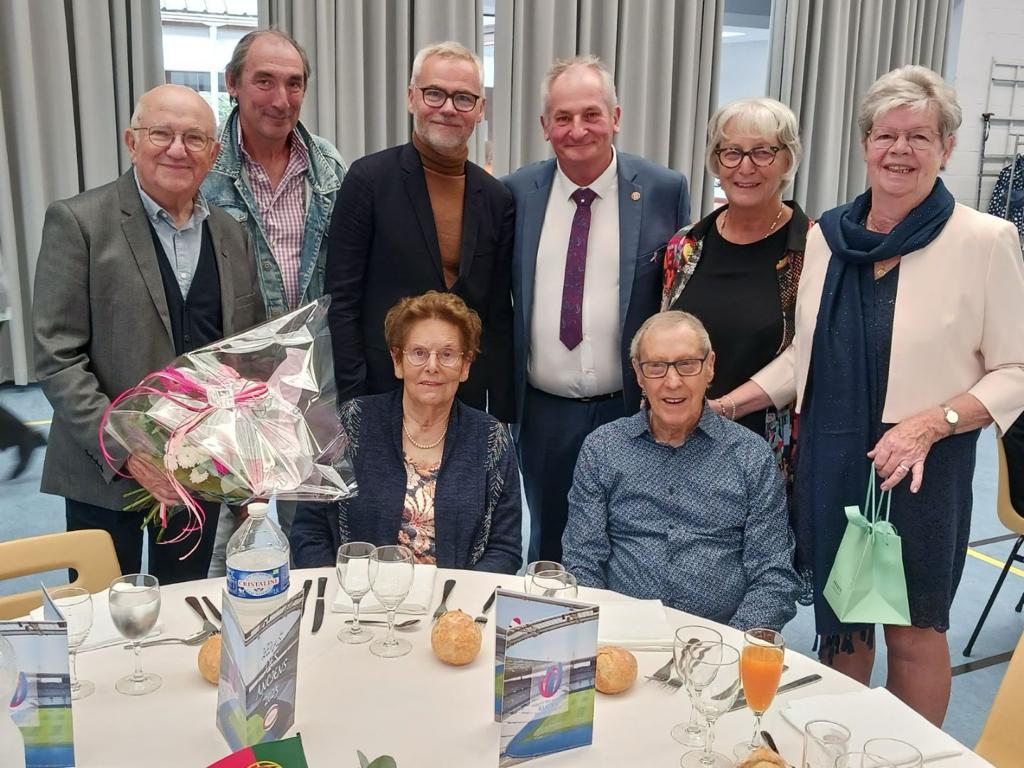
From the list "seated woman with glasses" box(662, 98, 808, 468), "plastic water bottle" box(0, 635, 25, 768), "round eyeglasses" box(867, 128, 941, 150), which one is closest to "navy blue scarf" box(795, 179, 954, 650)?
"round eyeglasses" box(867, 128, 941, 150)

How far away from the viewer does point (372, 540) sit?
2.32 m

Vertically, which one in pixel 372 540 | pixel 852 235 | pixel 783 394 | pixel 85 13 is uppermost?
pixel 85 13

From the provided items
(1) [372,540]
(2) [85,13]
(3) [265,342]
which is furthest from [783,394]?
(2) [85,13]

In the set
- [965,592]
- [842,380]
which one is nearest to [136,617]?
[842,380]

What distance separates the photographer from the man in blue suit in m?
2.96

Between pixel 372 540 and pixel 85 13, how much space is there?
16.3ft

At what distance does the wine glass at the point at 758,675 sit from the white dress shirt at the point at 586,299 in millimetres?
1643

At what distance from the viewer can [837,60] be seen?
824 centimetres

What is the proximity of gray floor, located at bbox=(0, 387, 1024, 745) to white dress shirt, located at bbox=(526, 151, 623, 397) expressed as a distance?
1357 mm

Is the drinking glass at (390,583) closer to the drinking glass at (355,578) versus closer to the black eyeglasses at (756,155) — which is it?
the drinking glass at (355,578)

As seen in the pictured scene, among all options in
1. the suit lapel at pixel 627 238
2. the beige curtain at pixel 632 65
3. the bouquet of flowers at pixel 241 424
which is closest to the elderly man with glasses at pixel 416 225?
the suit lapel at pixel 627 238

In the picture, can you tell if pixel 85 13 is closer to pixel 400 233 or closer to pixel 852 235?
pixel 400 233

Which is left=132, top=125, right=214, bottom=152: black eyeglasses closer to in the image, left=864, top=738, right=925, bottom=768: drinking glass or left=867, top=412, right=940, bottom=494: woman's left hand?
left=867, top=412, right=940, bottom=494: woman's left hand

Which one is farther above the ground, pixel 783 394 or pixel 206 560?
pixel 783 394
